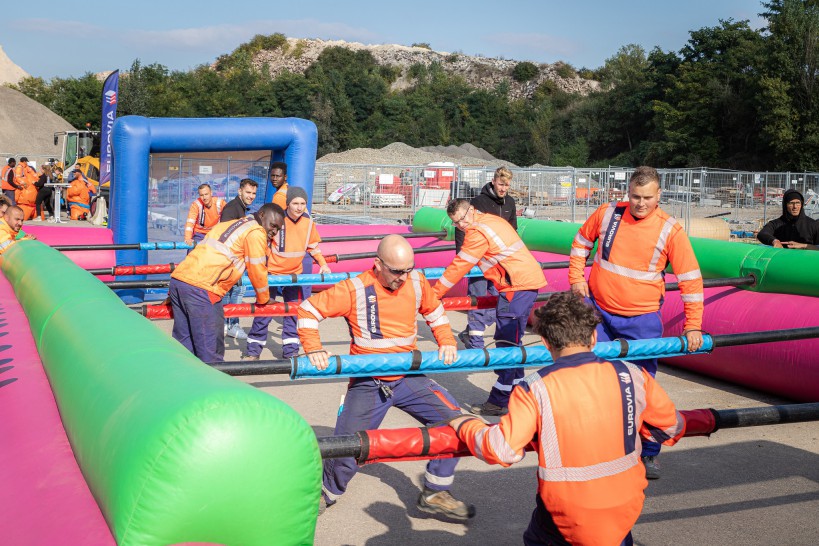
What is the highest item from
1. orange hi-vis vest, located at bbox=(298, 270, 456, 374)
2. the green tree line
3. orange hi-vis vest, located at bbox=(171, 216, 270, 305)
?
the green tree line

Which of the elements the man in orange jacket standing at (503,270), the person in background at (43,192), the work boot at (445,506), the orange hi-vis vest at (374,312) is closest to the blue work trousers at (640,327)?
the man in orange jacket standing at (503,270)

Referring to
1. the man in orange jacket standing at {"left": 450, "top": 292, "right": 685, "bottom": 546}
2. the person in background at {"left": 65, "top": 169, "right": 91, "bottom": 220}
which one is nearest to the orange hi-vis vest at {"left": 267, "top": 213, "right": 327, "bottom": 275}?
the man in orange jacket standing at {"left": 450, "top": 292, "right": 685, "bottom": 546}

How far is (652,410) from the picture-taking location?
286cm

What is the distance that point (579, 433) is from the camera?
2.66 meters

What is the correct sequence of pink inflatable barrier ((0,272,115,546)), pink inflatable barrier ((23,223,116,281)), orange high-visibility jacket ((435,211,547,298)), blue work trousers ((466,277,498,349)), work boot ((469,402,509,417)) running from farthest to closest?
pink inflatable barrier ((23,223,116,281)), blue work trousers ((466,277,498,349)), work boot ((469,402,509,417)), orange high-visibility jacket ((435,211,547,298)), pink inflatable barrier ((0,272,115,546))

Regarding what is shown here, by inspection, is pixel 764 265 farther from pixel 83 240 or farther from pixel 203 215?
pixel 83 240

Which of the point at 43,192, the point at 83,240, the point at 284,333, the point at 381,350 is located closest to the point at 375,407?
the point at 381,350

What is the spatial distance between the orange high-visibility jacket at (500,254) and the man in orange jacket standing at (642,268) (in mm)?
1108

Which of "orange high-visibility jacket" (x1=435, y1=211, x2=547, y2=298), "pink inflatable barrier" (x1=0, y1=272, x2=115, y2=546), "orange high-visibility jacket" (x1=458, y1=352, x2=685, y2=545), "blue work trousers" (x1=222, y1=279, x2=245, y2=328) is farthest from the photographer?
"blue work trousers" (x1=222, y1=279, x2=245, y2=328)

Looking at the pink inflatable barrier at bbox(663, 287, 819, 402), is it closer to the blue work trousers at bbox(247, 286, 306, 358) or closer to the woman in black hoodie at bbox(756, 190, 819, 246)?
the woman in black hoodie at bbox(756, 190, 819, 246)

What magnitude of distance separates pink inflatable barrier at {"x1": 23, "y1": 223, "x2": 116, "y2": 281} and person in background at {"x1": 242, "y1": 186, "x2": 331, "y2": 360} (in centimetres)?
442

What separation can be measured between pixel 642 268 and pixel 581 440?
9.06ft

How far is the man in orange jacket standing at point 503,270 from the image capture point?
637 cm

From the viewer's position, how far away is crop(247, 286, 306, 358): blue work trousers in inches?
320
